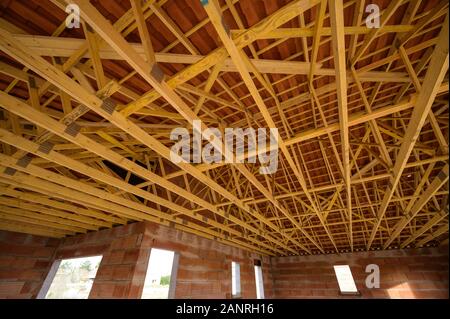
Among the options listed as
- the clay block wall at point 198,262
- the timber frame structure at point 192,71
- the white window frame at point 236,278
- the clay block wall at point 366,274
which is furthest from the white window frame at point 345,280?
the timber frame structure at point 192,71

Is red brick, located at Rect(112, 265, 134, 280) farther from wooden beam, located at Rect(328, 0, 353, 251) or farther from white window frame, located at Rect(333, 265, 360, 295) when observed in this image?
white window frame, located at Rect(333, 265, 360, 295)

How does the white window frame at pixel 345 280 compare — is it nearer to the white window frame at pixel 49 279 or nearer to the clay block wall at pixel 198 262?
the clay block wall at pixel 198 262

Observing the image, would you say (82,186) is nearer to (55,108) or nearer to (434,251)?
(55,108)

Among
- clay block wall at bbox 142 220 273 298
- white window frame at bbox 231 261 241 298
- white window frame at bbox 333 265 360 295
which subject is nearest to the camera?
clay block wall at bbox 142 220 273 298

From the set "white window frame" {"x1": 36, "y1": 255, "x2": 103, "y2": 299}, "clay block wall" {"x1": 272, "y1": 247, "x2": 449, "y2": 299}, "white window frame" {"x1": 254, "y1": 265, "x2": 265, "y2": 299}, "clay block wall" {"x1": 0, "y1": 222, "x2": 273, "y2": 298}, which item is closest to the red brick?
"clay block wall" {"x1": 0, "y1": 222, "x2": 273, "y2": 298}

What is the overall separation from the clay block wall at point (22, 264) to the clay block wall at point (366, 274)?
12.6 metres

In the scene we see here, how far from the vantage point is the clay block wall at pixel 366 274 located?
35.0 ft

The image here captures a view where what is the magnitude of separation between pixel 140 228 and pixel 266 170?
13.2 ft

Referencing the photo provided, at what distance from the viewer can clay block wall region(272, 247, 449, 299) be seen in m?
10.7

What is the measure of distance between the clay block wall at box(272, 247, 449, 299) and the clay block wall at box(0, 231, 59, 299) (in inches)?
497

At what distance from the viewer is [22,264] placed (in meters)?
6.60

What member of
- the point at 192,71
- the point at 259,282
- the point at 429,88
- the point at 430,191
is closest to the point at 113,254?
the point at 192,71
